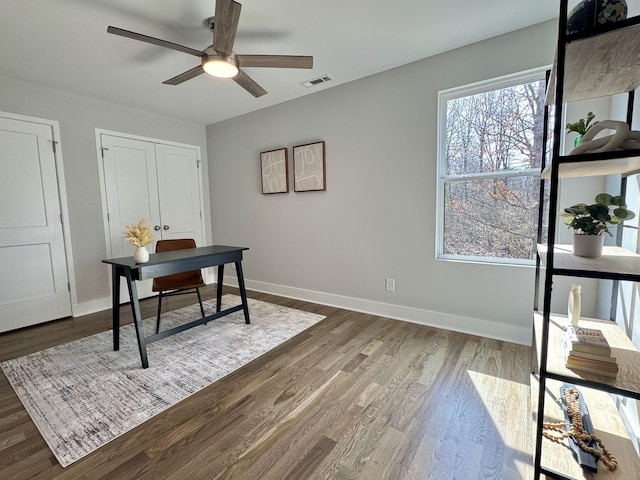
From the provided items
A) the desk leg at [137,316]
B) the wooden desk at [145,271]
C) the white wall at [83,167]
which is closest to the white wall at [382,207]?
the wooden desk at [145,271]

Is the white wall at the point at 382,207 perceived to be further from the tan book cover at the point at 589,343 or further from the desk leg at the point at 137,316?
the desk leg at the point at 137,316

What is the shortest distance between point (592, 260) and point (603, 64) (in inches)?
30.1

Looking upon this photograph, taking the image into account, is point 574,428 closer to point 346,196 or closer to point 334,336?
point 334,336

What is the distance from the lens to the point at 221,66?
6.90ft

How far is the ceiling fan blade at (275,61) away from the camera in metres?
2.10

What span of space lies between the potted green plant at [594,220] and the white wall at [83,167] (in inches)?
173

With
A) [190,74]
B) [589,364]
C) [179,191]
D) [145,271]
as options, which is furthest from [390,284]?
[179,191]

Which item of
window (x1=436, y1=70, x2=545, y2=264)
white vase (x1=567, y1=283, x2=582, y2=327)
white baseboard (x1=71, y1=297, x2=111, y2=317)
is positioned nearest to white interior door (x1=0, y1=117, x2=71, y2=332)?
white baseboard (x1=71, y1=297, x2=111, y2=317)

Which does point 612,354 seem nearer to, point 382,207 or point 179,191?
point 382,207

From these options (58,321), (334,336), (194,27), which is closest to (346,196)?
(334,336)

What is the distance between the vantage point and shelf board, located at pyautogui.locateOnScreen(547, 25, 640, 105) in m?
0.98

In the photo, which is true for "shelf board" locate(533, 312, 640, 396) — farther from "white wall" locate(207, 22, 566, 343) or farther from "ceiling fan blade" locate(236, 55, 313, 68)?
"ceiling fan blade" locate(236, 55, 313, 68)

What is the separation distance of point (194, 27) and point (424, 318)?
123 inches

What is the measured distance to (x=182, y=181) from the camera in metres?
4.36
